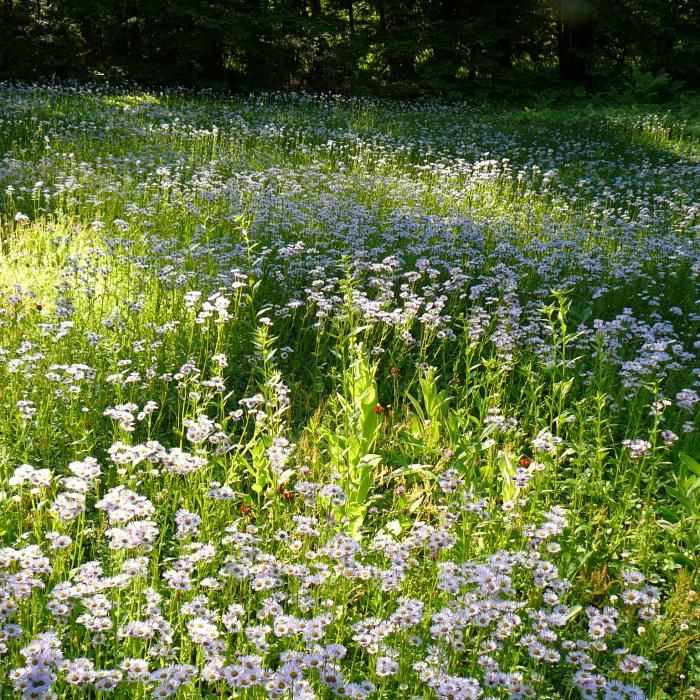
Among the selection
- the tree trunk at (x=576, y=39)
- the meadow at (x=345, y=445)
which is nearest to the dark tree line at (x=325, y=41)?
the tree trunk at (x=576, y=39)

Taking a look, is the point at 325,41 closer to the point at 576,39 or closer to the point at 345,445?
the point at 576,39

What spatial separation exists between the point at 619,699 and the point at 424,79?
23772 mm

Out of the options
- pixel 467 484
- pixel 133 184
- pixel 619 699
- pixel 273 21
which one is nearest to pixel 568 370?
pixel 467 484

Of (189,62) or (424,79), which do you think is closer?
(189,62)

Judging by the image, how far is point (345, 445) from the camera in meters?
3.65

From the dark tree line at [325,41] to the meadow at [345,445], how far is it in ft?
42.1

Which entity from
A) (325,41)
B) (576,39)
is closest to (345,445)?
(325,41)

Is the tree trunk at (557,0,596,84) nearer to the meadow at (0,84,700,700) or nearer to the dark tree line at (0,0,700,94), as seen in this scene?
the dark tree line at (0,0,700,94)

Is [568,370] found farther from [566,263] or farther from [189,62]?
[189,62]

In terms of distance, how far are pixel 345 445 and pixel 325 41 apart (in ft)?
75.4

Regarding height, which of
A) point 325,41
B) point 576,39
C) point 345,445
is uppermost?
point 576,39

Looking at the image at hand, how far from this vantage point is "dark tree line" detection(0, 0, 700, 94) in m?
20.3

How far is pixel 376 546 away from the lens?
2.82 metres

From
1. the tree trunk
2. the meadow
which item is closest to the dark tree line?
the tree trunk
